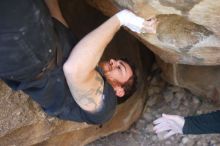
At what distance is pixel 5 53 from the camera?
1.92 meters

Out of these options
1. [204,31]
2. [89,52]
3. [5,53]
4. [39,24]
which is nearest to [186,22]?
[204,31]

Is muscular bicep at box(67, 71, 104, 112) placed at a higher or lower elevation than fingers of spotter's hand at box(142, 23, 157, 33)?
lower

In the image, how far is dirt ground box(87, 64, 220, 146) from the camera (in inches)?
130

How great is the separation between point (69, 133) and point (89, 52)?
51.3 inches

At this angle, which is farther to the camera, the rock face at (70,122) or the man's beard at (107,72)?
the rock face at (70,122)

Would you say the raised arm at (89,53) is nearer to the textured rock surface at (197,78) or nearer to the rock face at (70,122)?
the rock face at (70,122)

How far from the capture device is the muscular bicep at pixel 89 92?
2066mm

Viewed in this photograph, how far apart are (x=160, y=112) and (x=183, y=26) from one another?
130cm

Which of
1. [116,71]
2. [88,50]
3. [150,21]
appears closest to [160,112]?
[116,71]

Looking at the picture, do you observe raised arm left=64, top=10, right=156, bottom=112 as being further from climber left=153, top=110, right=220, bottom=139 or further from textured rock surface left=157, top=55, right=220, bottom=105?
textured rock surface left=157, top=55, right=220, bottom=105

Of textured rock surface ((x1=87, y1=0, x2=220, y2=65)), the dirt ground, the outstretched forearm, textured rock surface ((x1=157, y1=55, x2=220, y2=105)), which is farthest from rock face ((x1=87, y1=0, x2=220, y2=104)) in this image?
the dirt ground

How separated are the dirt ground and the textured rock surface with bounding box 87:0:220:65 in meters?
0.82

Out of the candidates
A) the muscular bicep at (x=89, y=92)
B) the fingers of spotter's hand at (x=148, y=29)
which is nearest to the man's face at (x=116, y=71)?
the muscular bicep at (x=89, y=92)

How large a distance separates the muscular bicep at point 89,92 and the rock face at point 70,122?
0.58 metres
